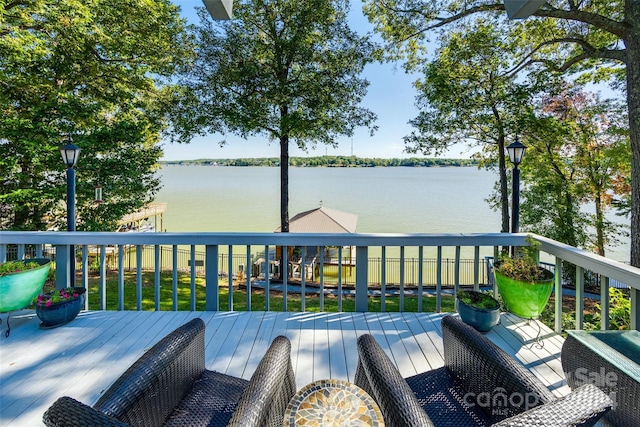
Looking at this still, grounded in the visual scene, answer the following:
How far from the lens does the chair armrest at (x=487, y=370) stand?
1.15 metres

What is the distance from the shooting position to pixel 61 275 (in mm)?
3045

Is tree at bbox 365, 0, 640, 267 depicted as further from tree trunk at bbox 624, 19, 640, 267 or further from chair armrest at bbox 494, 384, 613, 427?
chair armrest at bbox 494, 384, 613, 427

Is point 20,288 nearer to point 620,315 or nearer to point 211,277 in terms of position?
point 211,277

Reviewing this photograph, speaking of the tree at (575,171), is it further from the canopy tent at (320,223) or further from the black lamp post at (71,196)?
the black lamp post at (71,196)

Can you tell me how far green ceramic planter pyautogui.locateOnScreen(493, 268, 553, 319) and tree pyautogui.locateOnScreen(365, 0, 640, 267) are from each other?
8.95ft

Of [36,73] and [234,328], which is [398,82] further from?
[36,73]

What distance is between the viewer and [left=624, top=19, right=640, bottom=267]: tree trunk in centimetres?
400

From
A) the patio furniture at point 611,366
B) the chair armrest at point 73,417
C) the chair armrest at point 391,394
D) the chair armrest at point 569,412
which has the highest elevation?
the chair armrest at point 73,417

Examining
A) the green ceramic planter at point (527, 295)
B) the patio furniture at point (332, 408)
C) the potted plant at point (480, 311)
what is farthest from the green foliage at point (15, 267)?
the green ceramic planter at point (527, 295)

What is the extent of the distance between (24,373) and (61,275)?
4.14 feet

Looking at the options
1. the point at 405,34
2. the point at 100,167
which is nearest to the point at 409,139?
the point at 405,34

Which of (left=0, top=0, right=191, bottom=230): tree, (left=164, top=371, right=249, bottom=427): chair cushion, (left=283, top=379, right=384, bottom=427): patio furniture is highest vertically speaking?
(left=0, top=0, right=191, bottom=230): tree

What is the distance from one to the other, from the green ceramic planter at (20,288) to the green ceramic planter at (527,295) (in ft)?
13.6

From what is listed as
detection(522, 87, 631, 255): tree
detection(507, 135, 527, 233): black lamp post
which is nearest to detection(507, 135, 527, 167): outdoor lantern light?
detection(507, 135, 527, 233): black lamp post
